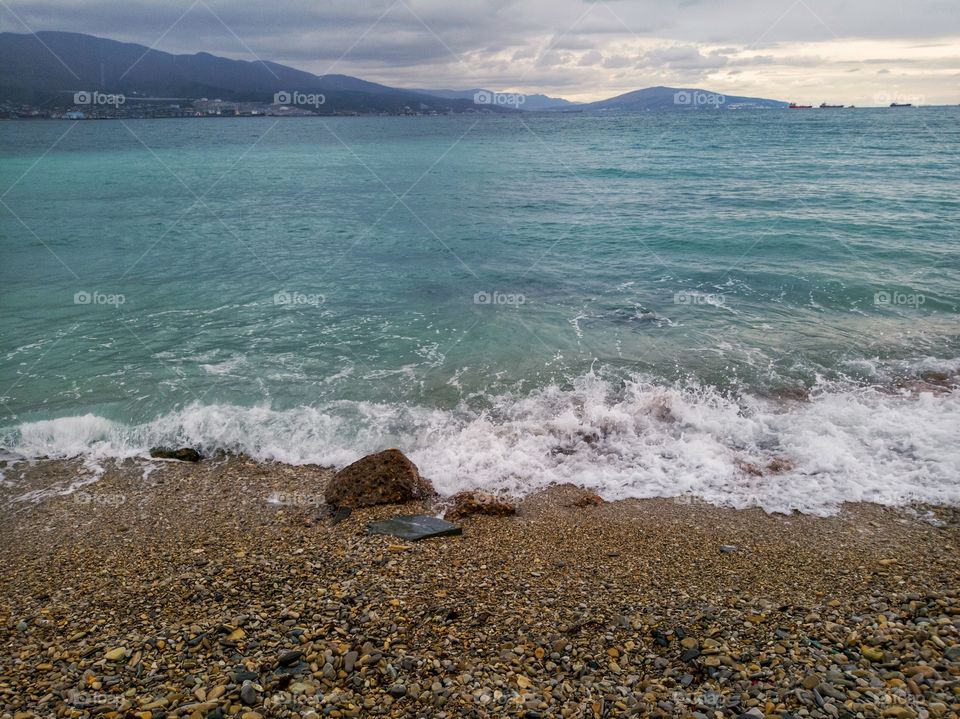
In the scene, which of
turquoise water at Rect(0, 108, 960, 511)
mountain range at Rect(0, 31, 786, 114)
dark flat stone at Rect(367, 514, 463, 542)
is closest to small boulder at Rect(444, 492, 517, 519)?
dark flat stone at Rect(367, 514, 463, 542)

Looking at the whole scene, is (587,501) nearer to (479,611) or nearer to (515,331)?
(479,611)

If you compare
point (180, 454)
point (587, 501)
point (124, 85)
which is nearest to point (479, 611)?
point (587, 501)

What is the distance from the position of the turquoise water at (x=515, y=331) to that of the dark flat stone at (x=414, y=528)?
4.98ft

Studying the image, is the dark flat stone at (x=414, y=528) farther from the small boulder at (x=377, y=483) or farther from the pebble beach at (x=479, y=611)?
the small boulder at (x=377, y=483)

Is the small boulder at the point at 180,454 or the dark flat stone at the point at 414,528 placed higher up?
the dark flat stone at the point at 414,528

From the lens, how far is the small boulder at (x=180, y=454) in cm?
1069

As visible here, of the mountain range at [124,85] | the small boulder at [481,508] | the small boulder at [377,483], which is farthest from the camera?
the mountain range at [124,85]

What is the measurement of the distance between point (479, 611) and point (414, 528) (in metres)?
2.08

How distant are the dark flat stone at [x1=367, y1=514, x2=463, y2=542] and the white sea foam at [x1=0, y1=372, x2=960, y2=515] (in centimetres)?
126

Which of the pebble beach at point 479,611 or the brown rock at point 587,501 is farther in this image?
A: the brown rock at point 587,501

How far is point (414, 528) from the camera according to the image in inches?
324

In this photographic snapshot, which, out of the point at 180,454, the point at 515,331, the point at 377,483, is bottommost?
the point at 180,454

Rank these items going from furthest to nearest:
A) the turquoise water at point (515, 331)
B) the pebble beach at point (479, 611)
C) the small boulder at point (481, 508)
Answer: the turquoise water at point (515, 331), the small boulder at point (481, 508), the pebble beach at point (479, 611)

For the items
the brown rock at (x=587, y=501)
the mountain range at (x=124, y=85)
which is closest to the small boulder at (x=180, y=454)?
the brown rock at (x=587, y=501)
